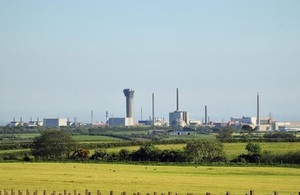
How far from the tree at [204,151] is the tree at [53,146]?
943 inches

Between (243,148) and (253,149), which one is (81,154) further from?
(243,148)

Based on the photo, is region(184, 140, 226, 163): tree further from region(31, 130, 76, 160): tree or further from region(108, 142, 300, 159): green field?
region(31, 130, 76, 160): tree

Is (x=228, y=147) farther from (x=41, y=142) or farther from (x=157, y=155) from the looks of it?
(x=41, y=142)

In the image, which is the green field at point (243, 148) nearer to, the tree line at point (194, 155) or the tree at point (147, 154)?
the tree line at point (194, 155)

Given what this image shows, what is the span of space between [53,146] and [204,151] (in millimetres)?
27554

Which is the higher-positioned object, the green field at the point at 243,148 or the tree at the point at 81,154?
the green field at the point at 243,148

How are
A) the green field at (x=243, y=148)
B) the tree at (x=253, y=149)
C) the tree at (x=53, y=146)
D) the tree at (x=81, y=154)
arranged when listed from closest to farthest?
the tree at (x=253, y=149) < the tree at (x=81, y=154) < the green field at (x=243, y=148) < the tree at (x=53, y=146)

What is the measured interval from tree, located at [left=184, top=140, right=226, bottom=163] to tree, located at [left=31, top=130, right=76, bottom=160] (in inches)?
943

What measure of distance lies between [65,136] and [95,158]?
633 inches

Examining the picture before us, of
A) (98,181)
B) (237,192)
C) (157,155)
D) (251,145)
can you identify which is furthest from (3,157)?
(237,192)

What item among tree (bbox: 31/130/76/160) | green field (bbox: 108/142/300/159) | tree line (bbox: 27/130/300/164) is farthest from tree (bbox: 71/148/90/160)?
green field (bbox: 108/142/300/159)

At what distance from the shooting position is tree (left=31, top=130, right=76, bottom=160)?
119875mm

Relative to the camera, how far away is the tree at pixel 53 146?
11988cm

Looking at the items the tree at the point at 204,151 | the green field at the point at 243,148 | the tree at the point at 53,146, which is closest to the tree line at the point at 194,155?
the tree at the point at 204,151
